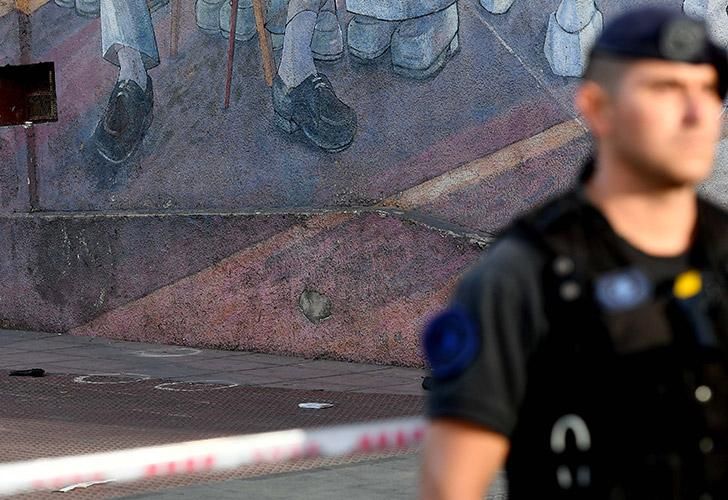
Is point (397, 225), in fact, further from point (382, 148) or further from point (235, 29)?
point (235, 29)

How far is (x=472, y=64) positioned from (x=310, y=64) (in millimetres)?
1477

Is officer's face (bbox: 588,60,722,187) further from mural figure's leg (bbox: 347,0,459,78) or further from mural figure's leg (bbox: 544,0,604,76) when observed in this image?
mural figure's leg (bbox: 347,0,459,78)

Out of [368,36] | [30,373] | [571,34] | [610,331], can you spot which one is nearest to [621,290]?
[610,331]

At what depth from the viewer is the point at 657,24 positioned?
2.18 metres

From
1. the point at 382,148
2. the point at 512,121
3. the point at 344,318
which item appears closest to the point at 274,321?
the point at 344,318

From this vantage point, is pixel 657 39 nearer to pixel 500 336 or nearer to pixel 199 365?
pixel 500 336

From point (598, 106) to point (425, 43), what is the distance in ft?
32.4

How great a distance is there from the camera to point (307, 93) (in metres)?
12.6

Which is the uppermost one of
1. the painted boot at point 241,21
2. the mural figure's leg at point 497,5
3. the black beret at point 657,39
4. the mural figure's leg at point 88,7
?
the mural figure's leg at point 88,7

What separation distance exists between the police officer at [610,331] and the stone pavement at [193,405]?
4680 millimetres

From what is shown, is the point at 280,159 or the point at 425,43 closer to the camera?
the point at 425,43

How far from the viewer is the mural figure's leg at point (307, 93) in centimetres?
1243

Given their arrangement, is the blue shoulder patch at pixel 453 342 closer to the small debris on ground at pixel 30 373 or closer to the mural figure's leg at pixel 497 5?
the small debris on ground at pixel 30 373

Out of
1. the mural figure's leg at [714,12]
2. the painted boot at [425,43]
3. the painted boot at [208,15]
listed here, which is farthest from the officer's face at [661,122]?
the painted boot at [208,15]
